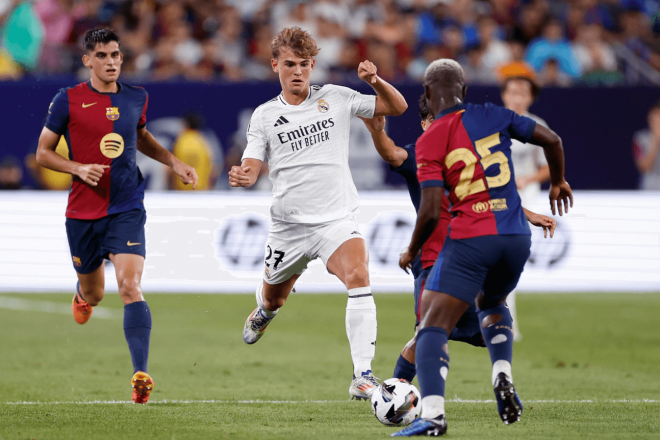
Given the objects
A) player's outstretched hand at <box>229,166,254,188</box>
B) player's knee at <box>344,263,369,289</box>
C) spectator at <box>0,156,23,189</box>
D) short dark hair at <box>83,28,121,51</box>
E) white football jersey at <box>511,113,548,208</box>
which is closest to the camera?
player's outstretched hand at <box>229,166,254,188</box>

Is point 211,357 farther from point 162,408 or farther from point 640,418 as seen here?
point 640,418

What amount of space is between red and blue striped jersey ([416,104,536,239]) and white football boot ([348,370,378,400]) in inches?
57.3

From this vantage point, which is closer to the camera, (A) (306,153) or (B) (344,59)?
(A) (306,153)

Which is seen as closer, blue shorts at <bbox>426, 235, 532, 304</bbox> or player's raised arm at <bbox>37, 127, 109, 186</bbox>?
blue shorts at <bbox>426, 235, 532, 304</bbox>

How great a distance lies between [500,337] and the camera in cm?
545

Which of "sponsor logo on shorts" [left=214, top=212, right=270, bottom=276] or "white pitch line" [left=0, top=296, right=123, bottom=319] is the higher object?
"sponsor logo on shorts" [left=214, top=212, right=270, bottom=276]

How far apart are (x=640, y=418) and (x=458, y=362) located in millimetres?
3694

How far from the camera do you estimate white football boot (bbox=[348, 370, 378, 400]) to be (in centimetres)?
614

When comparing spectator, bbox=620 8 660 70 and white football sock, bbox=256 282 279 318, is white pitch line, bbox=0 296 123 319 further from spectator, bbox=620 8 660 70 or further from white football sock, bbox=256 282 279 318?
spectator, bbox=620 8 660 70

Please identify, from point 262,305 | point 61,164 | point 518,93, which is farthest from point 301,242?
point 518,93

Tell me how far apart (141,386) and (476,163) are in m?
3.04

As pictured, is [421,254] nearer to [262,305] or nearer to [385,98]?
[385,98]

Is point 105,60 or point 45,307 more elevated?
point 105,60

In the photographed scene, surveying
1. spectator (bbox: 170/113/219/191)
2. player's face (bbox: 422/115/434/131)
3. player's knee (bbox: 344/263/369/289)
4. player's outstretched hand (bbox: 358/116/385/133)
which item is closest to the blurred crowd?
spectator (bbox: 170/113/219/191)
